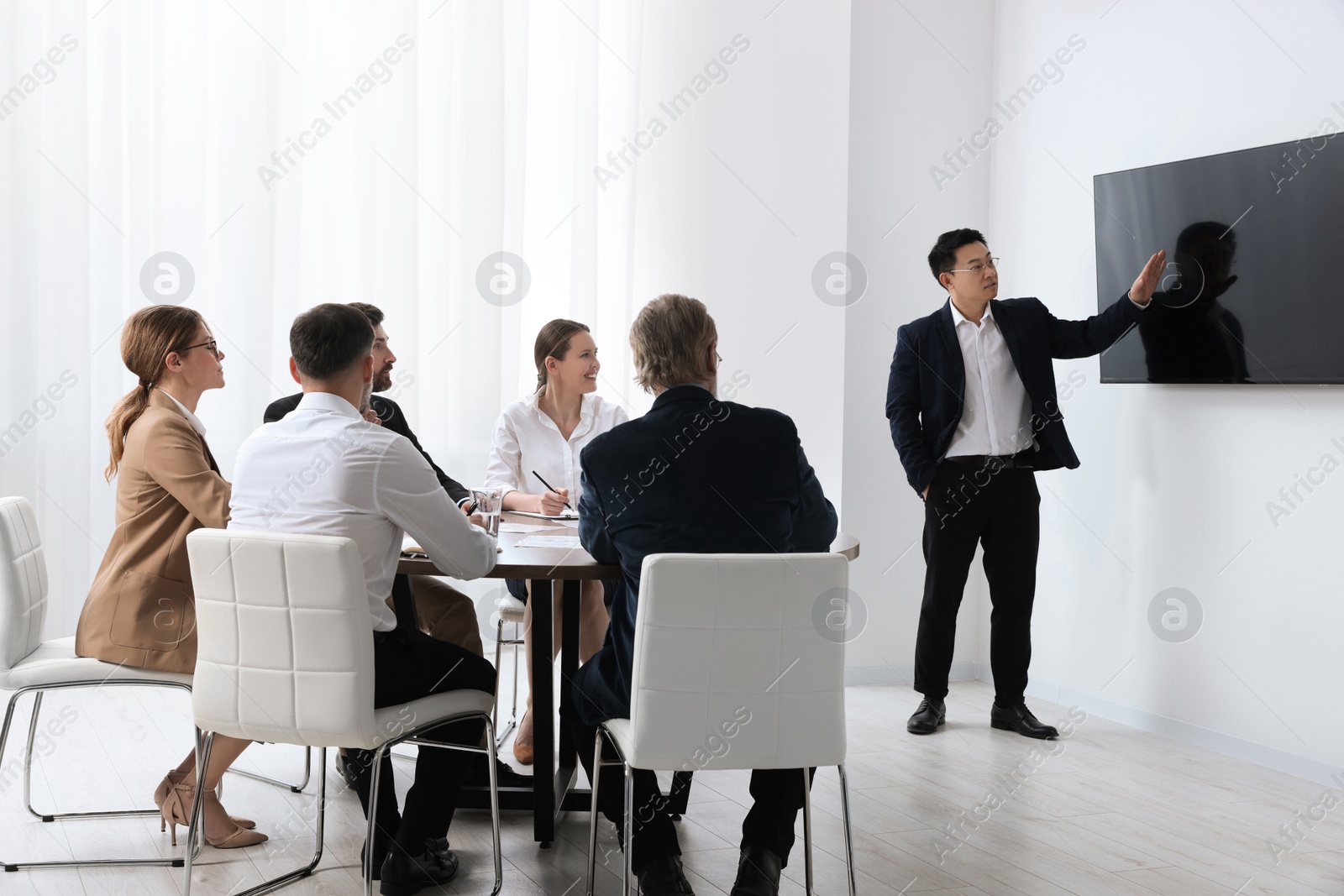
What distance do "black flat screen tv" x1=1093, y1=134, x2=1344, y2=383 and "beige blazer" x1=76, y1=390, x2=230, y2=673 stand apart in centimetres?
286

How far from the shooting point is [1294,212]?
10.6ft

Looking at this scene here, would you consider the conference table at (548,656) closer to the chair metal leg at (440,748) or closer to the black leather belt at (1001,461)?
the chair metal leg at (440,748)

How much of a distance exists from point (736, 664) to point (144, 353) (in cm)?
160

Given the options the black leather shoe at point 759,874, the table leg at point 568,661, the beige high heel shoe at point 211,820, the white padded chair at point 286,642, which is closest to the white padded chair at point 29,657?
the beige high heel shoe at point 211,820

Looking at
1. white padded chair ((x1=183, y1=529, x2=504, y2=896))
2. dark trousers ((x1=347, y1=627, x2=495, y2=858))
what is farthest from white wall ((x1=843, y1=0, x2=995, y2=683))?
white padded chair ((x1=183, y1=529, x2=504, y2=896))

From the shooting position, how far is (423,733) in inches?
93.3

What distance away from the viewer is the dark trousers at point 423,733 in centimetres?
220

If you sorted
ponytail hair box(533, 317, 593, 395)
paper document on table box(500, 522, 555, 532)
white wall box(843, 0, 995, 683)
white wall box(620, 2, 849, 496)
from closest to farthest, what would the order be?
paper document on table box(500, 522, 555, 532) → ponytail hair box(533, 317, 593, 395) → white wall box(843, 0, 995, 683) → white wall box(620, 2, 849, 496)

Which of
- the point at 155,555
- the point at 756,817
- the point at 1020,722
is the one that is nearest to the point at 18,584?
the point at 155,555

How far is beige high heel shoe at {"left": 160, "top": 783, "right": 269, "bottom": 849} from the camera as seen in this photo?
2623mm

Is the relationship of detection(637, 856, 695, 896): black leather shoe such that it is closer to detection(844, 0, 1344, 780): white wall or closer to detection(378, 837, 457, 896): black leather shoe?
detection(378, 837, 457, 896): black leather shoe

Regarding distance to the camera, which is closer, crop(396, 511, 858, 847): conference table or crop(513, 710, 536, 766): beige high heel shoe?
crop(396, 511, 858, 847): conference table

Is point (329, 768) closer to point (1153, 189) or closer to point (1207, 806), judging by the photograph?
point (1207, 806)

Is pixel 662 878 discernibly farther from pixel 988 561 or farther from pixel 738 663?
pixel 988 561
